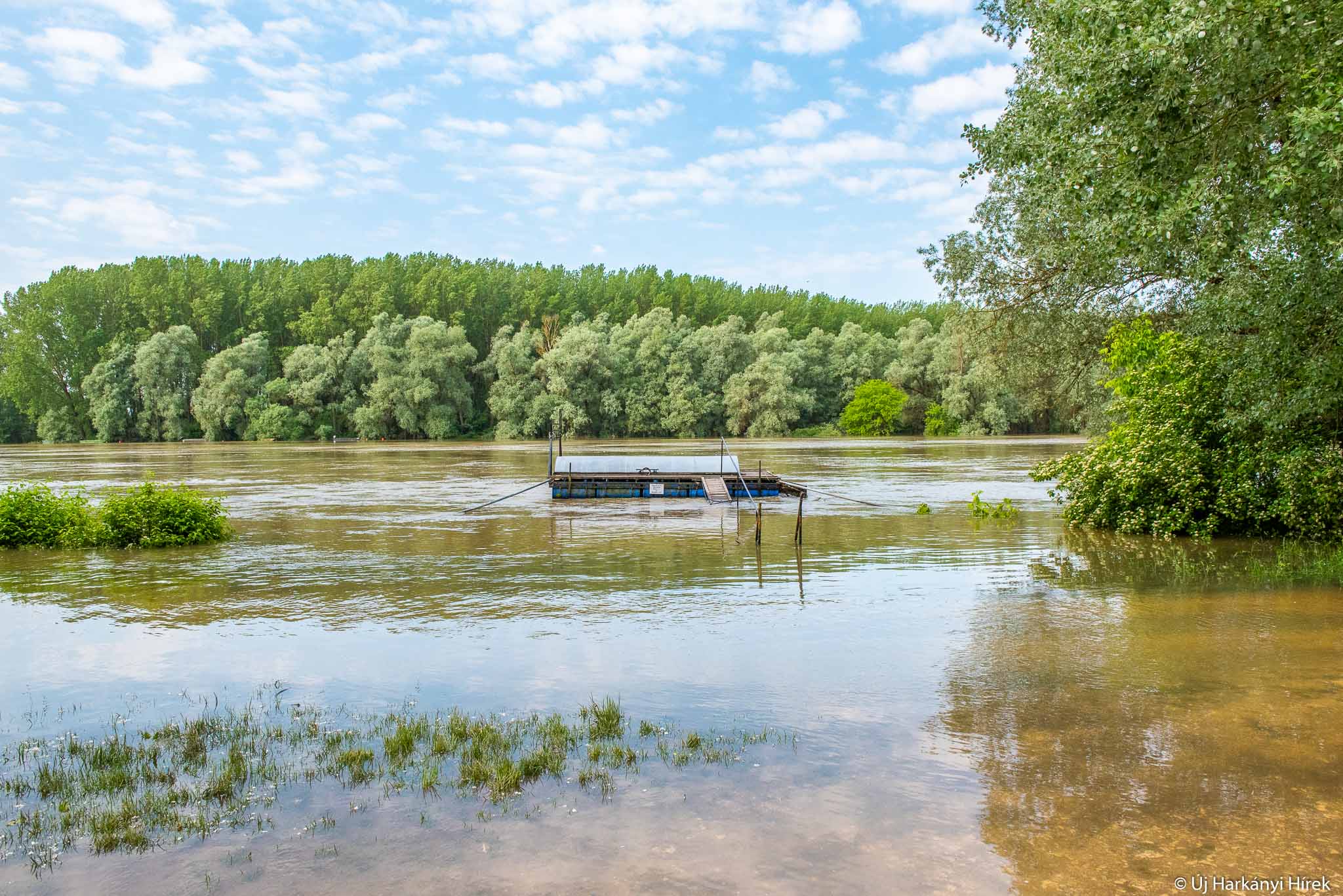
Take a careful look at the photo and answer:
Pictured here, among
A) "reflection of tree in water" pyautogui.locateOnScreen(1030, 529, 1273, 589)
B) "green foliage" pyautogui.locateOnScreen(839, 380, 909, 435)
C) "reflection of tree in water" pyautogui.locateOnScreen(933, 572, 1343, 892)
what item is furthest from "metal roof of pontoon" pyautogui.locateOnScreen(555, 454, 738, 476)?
"green foliage" pyautogui.locateOnScreen(839, 380, 909, 435)

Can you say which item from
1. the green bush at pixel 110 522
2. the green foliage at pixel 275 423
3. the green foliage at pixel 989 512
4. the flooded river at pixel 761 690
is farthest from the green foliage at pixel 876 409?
the green bush at pixel 110 522

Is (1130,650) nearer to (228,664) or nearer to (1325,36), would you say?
(1325,36)

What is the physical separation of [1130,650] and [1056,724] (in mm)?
2973

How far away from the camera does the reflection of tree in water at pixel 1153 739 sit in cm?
571

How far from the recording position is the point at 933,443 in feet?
243

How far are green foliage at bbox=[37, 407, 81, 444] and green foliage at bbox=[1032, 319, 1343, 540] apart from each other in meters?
100.0

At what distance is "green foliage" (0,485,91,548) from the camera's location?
61.0 feet

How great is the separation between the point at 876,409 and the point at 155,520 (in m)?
78.0

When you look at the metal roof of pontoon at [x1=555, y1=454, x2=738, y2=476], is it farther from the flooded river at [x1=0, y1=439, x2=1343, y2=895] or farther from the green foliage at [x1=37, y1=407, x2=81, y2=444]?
the green foliage at [x1=37, y1=407, x2=81, y2=444]

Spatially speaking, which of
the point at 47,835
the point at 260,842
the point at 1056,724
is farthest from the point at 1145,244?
the point at 47,835

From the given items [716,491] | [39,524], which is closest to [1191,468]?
[716,491]

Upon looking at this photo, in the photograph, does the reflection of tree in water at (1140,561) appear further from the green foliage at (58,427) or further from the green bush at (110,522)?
the green foliage at (58,427)

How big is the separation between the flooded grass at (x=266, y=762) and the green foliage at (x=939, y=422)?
83766 mm

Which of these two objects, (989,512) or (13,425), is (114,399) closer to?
(13,425)
